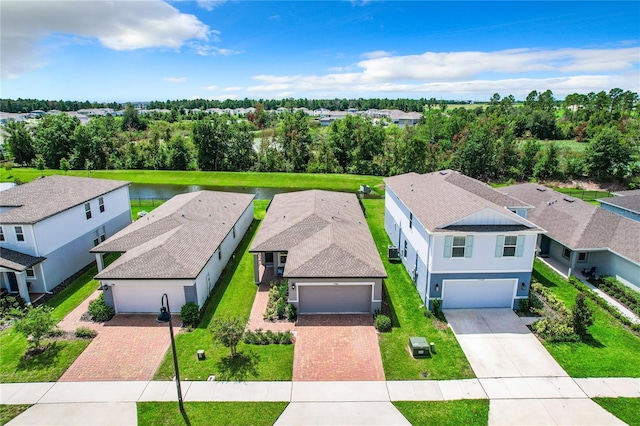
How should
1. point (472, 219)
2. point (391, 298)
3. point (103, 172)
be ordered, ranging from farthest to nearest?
point (103, 172)
point (391, 298)
point (472, 219)

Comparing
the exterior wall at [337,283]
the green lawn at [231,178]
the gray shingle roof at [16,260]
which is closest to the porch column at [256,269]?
the exterior wall at [337,283]

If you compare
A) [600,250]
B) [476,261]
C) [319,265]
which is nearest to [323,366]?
[319,265]

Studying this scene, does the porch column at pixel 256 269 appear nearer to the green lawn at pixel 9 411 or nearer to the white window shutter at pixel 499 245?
the green lawn at pixel 9 411

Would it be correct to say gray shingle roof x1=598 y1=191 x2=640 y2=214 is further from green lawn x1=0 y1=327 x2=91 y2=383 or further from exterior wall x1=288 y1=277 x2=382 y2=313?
green lawn x1=0 y1=327 x2=91 y2=383

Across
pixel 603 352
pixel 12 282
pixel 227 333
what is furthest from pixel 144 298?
pixel 603 352

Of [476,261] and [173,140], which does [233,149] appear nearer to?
[173,140]

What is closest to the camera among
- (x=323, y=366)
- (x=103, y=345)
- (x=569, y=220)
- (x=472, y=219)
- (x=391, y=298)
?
(x=323, y=366)
